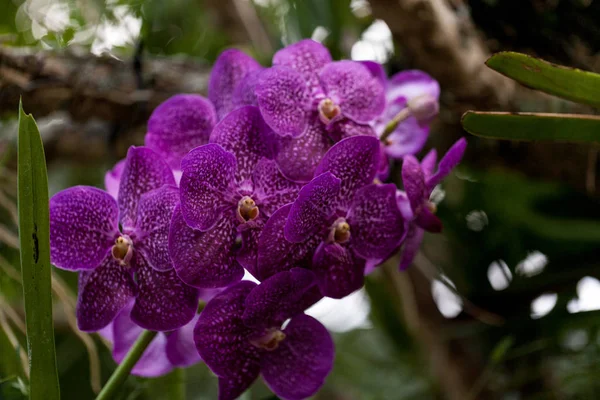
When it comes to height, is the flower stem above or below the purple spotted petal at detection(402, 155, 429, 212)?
below

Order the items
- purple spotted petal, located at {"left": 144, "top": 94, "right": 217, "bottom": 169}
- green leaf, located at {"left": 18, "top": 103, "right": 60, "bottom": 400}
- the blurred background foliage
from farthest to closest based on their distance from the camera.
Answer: the blurred background foliage < purple spotted petal, located at {"left": 144, "top": 94, "right": 217, "bottom": 169} < green leaf, located at {"left": 18, "top": 103, "right": 60, "bottom": 400}

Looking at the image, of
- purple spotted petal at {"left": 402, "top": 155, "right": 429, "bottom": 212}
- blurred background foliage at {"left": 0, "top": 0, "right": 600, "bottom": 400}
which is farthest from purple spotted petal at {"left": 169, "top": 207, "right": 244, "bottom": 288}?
blurred background foliage at {"left": 0, "top": 0, "right": 600, "bottom": 400}

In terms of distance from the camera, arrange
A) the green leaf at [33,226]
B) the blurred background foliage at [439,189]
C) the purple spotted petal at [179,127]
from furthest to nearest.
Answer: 1. the blurred background foliage at [439,189]
2. the purple spotted petal at [179,127]
3. the green leaf at [33,226]

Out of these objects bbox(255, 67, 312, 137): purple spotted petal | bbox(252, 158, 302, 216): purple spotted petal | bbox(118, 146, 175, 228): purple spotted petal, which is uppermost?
bbox(255, 67, 312, 137): purple spotted petal

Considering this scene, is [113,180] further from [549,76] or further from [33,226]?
[549,76]

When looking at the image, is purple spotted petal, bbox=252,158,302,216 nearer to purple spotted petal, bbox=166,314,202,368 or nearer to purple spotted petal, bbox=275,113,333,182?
purple spotted petal, bbox=275,113,333,182

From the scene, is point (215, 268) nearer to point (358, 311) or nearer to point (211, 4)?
point (358, 311)

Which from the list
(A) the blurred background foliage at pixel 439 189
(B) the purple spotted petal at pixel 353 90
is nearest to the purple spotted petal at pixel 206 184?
(B) the purple spotted petal at pixel 353 90

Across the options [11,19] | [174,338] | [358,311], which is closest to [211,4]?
[11,19]

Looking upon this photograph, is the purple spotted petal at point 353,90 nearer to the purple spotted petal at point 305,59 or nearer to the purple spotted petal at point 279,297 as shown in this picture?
the purple spotted petal at point 305,59
